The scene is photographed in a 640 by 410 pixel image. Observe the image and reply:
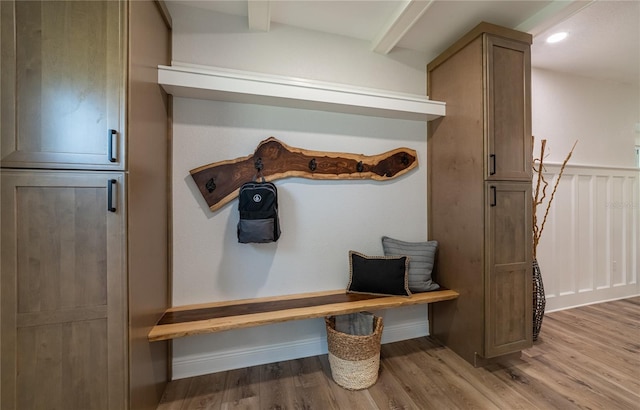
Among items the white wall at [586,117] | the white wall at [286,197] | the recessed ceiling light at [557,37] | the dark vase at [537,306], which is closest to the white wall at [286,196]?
the white wall at [286,197]

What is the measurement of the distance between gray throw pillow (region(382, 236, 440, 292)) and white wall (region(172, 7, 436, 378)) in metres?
0.12

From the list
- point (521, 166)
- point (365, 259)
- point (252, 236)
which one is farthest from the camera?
point (365, 259)

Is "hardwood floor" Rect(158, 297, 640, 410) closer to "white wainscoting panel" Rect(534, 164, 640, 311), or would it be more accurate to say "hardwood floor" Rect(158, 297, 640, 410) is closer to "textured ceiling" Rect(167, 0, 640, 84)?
"white wainscoting panel" Rect(534, 164, 640, 311)

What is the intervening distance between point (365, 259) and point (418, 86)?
1.60 metres

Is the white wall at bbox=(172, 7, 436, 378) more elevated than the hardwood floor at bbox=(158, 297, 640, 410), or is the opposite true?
the white wall at bbox=(172, 7, 436, 378)

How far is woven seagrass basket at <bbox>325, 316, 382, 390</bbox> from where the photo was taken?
1.56 m

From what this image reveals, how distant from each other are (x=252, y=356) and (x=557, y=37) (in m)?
3.59

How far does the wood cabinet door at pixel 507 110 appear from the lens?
1.70m

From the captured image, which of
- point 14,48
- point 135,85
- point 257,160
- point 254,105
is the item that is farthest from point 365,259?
point 14,48

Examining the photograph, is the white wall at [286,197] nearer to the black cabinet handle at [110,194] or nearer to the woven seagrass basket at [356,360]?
the woven seagrass basket at [356,360]

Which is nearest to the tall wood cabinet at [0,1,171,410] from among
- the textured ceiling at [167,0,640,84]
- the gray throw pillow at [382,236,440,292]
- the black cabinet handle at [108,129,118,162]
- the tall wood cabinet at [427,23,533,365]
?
the black cabinet handle at [108,129,118,162]

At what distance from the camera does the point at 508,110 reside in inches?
69.2

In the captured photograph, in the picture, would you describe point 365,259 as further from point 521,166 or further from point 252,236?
point 521,166

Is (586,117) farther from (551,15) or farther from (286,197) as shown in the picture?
(286,197)
